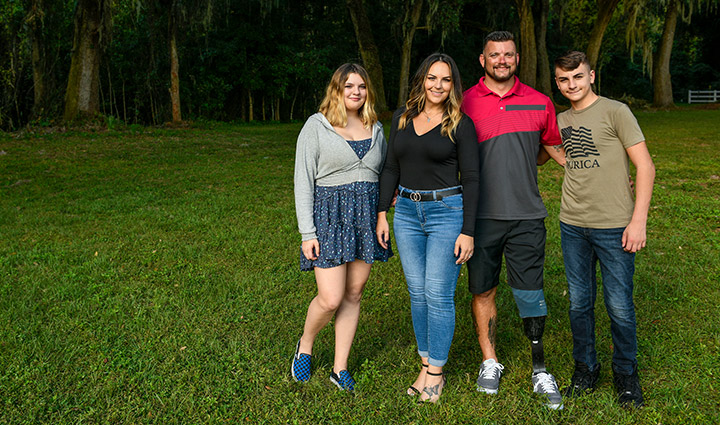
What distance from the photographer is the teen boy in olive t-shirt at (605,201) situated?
279 cm

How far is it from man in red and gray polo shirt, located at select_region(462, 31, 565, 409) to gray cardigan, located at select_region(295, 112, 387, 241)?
632 mm

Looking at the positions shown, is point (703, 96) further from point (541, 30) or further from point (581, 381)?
point (581, 381)

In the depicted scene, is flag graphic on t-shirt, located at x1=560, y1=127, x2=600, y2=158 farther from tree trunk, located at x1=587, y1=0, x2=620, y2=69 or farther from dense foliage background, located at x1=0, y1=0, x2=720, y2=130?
tree trunk, located at x1=587, y1=0, x2=620, y2=69

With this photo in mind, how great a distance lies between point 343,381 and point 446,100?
1.68 metres

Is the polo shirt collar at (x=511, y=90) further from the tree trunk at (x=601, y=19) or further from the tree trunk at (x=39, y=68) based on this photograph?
the tree trunk at (x=601, y=19)

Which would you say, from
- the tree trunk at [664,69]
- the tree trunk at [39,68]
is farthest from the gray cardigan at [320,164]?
the tree trunk at [664,69]

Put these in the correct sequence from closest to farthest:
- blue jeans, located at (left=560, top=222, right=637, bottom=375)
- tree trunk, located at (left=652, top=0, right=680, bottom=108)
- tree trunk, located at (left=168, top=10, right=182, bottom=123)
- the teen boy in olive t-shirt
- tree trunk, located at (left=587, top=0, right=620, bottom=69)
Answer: the teen boy in olive t-shirt, blue jeans, located at (left=560, top=222, right=637, bottom=375), tree trunk, located at (left=168, top=10, right=182, bottom=123), tree trunk, located at (left=587, top=0, right=620, bottom=69), tree trunk, located at (left=652, top=0, right=680, bottom=108)

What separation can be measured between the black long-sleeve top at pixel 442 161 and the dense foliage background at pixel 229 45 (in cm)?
1503

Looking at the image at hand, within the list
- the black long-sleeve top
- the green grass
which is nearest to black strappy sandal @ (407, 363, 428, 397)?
the green grass

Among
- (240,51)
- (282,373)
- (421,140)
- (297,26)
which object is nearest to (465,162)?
(421,140)

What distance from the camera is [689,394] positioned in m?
3.14

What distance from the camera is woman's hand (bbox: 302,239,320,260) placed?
3025 mm

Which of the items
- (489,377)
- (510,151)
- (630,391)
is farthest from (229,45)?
(630,391)

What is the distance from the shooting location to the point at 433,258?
2.92 meters
